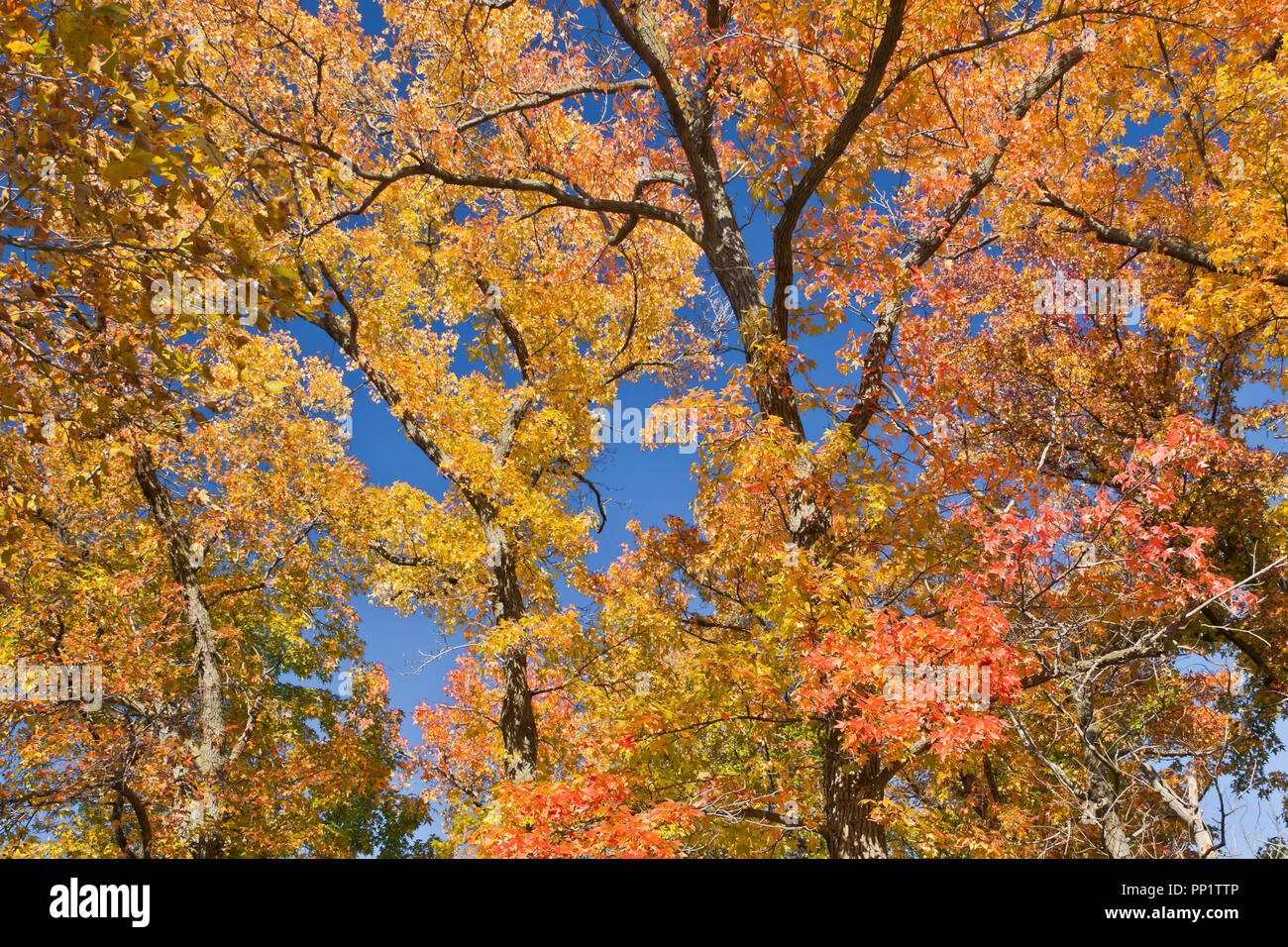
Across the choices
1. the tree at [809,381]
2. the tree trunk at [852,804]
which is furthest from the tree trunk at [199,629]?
the tree trunk at [852,804]

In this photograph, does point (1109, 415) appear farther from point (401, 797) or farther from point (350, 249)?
point (401, 797)

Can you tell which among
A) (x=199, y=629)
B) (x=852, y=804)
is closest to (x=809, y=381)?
(x=852, y=804)

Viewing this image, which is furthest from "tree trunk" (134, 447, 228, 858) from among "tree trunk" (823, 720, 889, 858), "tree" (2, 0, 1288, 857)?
"tree trunk" (823, 720, 889, 858)

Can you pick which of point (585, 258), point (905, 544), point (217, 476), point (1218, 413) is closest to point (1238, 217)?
point (1218, 413)

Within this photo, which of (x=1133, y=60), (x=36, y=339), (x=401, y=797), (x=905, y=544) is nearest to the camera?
(x=36, y=339)

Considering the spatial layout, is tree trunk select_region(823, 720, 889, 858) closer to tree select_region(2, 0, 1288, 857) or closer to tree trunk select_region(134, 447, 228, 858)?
Result: tree select_region(2, 0, 1288, 857)

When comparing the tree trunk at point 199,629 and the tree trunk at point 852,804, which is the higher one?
the tree trunk at point 199,629

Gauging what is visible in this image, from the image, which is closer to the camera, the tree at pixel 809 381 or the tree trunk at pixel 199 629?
the tree at pixel 809 381

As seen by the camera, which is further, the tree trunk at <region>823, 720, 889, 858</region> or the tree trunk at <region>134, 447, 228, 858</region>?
the tree trunk at <region>134, 447, 228, 858</region>

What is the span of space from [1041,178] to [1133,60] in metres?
2.04

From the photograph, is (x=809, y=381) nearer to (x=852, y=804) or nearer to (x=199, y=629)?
(x=852, y=804)

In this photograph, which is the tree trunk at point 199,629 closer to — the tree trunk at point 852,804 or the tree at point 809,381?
the tree at point 809,381

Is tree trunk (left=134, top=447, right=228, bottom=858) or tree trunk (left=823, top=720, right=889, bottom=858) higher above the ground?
tree trunk (left=134, top=447, right=228, bottom=858)

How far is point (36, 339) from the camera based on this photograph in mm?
5609
